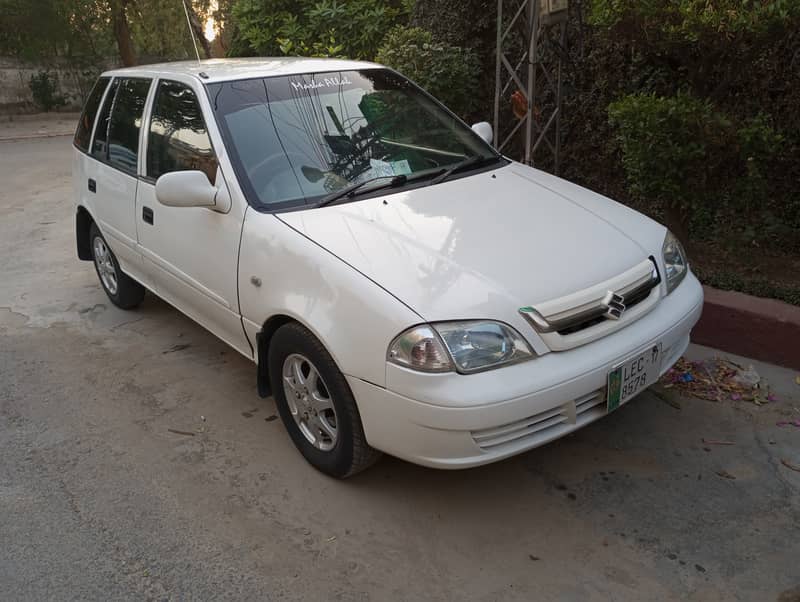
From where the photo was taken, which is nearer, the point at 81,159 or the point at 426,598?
the point at 426,598

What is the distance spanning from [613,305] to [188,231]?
2119 millimetres

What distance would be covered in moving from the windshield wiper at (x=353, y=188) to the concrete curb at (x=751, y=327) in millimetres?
1976

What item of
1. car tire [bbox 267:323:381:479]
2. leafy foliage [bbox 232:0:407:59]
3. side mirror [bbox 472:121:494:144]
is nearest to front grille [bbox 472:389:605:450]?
car tire [bbox 267:323:381:479]

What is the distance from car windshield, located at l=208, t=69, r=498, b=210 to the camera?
3.37m

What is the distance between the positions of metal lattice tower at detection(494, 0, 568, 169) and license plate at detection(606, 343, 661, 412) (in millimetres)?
2962

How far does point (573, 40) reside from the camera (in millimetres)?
6418

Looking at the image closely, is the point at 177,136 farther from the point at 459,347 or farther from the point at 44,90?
the point at 44,90

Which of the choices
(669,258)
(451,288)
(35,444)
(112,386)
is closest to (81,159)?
(112,386)

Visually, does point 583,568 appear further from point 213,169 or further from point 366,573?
point 213,169

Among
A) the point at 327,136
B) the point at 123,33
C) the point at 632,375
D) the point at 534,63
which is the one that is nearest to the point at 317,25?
the point at 534,63

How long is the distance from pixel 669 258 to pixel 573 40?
3.75 metres

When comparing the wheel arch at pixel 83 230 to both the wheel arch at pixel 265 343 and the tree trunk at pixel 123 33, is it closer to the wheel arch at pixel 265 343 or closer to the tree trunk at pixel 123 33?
the wheel arch at pixel 265 343

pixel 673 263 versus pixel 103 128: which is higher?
pixel 103 128

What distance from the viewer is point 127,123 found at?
450 cm
